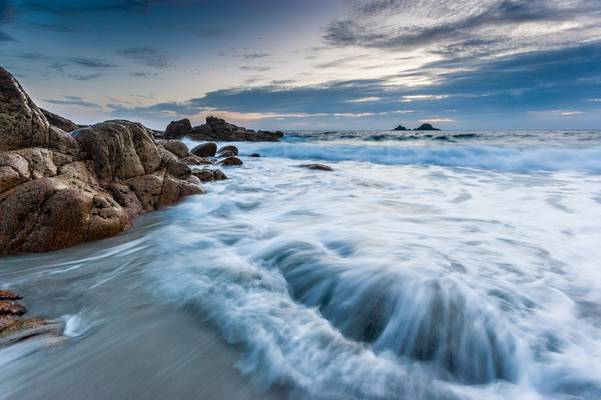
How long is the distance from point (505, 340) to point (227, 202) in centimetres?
589

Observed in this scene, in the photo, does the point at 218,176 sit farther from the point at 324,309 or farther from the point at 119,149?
the point at 324,309

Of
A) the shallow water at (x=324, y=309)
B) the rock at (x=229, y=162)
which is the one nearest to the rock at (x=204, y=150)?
the rock at (x=229, y=162)

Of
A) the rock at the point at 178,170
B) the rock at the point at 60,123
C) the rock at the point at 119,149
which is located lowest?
the rock at the point at 178,170

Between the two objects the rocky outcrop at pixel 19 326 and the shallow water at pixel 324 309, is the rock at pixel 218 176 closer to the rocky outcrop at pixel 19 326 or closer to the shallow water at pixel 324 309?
the shallow water at pixel 324 309

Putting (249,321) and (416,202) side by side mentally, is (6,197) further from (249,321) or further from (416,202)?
(416,202)

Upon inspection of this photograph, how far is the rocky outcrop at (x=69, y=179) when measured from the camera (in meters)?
4.22

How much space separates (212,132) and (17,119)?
35.1 meters

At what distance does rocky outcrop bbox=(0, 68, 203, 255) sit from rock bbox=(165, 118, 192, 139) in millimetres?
32922

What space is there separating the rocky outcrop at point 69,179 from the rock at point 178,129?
32.9m

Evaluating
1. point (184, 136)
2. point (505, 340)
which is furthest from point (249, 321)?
point (184, 136)

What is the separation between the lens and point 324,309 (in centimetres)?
295

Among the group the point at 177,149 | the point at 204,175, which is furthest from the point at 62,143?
the point at 177,149

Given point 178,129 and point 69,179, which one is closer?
point 69,179

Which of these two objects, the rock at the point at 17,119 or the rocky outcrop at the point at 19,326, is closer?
the rocky outcrop at the point at 19,326
